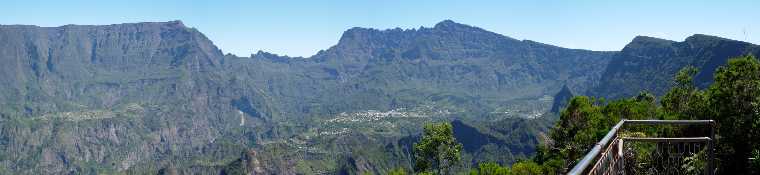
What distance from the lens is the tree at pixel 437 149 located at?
216 feet

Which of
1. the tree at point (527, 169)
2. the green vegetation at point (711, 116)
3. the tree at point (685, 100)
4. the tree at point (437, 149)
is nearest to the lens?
the green vegetation at point (711, 116)

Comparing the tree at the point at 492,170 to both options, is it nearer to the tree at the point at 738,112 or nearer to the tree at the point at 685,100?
the tree at the point at 685,100

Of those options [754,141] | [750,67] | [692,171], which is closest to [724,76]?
[750,67]

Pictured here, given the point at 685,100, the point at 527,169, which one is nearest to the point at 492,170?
the point at 527,169

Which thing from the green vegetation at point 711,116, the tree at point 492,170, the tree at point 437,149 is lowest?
the tree at point 492,170

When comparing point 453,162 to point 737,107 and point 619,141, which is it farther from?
point 619,141

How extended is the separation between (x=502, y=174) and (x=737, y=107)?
31.9 m

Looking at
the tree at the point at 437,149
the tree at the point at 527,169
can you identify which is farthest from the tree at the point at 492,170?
the tree at the point at 437,149

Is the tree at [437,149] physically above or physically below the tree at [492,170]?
above

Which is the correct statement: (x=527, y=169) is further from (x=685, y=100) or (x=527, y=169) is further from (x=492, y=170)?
(x=685, y=100)

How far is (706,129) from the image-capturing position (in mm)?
26219

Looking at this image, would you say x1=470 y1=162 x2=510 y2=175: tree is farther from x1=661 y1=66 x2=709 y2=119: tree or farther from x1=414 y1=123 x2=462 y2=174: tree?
x1=661 y1=66 x2=709 y2=119: tree

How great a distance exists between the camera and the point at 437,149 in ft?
219

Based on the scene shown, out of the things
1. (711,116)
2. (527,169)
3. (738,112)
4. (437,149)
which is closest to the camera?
(738,112)
